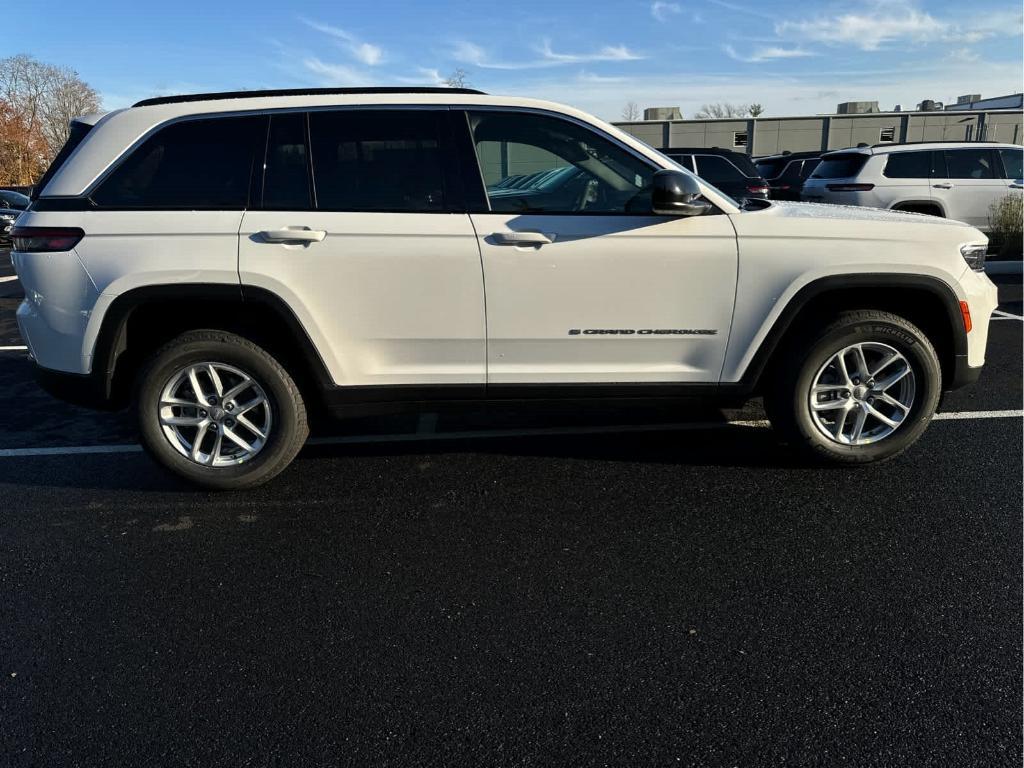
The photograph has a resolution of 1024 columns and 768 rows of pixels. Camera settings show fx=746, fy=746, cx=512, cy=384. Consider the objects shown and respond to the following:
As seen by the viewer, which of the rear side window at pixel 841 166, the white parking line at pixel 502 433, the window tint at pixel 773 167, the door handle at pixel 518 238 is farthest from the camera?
the window tint at pixel 773 167

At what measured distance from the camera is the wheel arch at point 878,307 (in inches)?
143

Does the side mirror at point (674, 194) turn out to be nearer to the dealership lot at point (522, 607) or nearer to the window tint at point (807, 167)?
the dealership lot at point (522, 607)

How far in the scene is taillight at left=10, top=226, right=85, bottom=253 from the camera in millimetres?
3445

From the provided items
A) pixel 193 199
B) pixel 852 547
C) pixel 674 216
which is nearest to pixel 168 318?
pixel 193 199

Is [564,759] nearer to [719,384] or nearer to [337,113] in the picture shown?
[719,384]

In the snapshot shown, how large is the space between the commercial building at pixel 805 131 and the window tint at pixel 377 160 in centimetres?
3775

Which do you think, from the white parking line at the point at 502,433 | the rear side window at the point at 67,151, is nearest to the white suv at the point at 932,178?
the white parking line at the point at 502,433

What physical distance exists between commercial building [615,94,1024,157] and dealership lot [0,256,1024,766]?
38.0 metres

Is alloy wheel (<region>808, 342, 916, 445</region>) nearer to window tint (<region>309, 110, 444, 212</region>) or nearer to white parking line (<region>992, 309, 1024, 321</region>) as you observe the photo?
window tint (<region>309, 110, 444, 212</region>)

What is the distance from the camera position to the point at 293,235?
345cm

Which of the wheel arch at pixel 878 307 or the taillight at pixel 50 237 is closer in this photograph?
the taillight at pixel 50 237

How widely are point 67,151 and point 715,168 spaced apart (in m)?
12.3

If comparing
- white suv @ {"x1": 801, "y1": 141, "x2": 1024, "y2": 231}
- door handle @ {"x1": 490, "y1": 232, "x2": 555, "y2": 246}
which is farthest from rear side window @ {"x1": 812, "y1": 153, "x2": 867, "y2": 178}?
door handle @ {"x1": 490, "y1": 232, "x2": 555, "y2": 246}

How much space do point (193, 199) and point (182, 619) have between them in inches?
76.3
